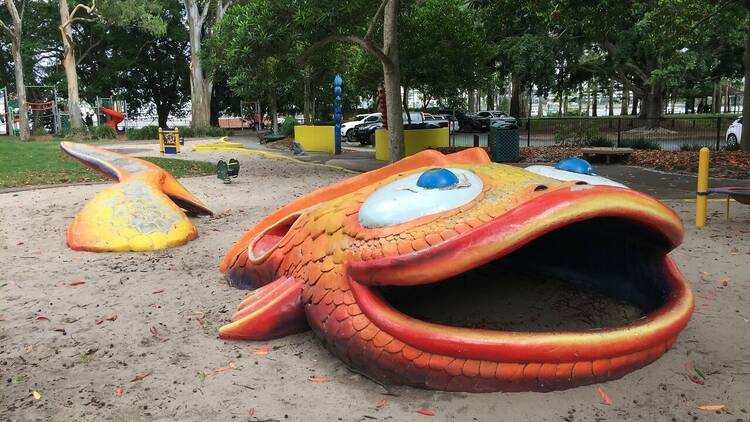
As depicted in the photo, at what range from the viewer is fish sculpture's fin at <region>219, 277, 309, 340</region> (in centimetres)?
376

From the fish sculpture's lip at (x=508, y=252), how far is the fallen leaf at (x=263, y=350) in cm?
94

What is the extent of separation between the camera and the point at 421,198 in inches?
131

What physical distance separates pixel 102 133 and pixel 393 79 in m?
23.2

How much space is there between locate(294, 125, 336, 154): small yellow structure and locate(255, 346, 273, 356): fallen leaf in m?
18.9

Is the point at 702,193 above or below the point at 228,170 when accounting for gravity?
below

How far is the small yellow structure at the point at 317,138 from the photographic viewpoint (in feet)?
74.9

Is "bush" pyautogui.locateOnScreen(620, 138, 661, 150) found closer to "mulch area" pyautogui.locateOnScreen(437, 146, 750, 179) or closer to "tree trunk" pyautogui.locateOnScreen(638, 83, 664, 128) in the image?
"mulch area" pyautogui.locateOnScreen(437, 146, 750, 179)

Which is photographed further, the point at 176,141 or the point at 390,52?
the point at 176,141

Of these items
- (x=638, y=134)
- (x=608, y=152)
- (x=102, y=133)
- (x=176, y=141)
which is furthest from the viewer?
(x=102, y=133)

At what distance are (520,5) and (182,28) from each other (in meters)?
36.1

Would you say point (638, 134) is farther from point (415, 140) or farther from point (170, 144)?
point (170, 144)

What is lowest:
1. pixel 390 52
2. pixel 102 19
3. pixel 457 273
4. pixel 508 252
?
pixel 457 273

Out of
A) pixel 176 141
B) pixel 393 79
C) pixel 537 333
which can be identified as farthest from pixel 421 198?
pixel 176 141

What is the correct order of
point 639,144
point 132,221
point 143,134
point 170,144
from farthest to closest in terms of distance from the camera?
point 143,134, point 170,144, point 639,144, point 132,221
